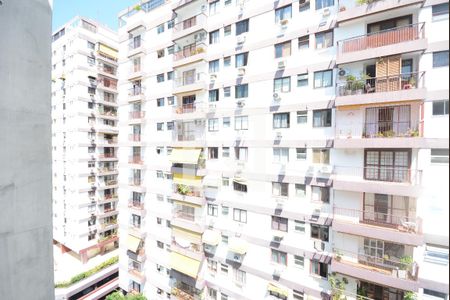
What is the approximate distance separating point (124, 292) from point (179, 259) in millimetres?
7533

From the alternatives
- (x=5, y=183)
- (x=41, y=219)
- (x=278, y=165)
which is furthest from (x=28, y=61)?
(x=278, y=165)

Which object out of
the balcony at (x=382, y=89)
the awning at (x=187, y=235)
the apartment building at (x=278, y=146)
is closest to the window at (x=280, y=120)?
the apartment building at (x=278, y=146)

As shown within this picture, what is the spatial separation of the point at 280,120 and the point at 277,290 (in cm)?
777

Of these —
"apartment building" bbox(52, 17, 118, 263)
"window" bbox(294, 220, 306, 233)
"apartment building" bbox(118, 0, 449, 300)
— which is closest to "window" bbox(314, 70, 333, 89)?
"apartment building" bbox(118, 0, 449, 300)

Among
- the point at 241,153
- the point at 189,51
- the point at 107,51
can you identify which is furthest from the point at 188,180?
the point at 107,51

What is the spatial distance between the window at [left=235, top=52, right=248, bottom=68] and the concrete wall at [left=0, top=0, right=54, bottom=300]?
Result: 8622 mm

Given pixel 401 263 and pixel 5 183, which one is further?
pixel 401 263

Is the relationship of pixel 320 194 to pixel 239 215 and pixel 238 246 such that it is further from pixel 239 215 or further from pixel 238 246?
pixel 238 246

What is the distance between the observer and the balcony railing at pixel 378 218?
784 centimetres

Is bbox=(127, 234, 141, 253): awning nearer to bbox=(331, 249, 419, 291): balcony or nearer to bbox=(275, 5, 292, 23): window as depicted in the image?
bbox=(331, 249, 419, 291): balcony

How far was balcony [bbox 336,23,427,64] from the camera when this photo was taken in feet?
25.3

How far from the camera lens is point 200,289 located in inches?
502

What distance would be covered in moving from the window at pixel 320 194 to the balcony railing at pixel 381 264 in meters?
2.02

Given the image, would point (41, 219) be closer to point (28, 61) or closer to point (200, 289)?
point (28, 61)
